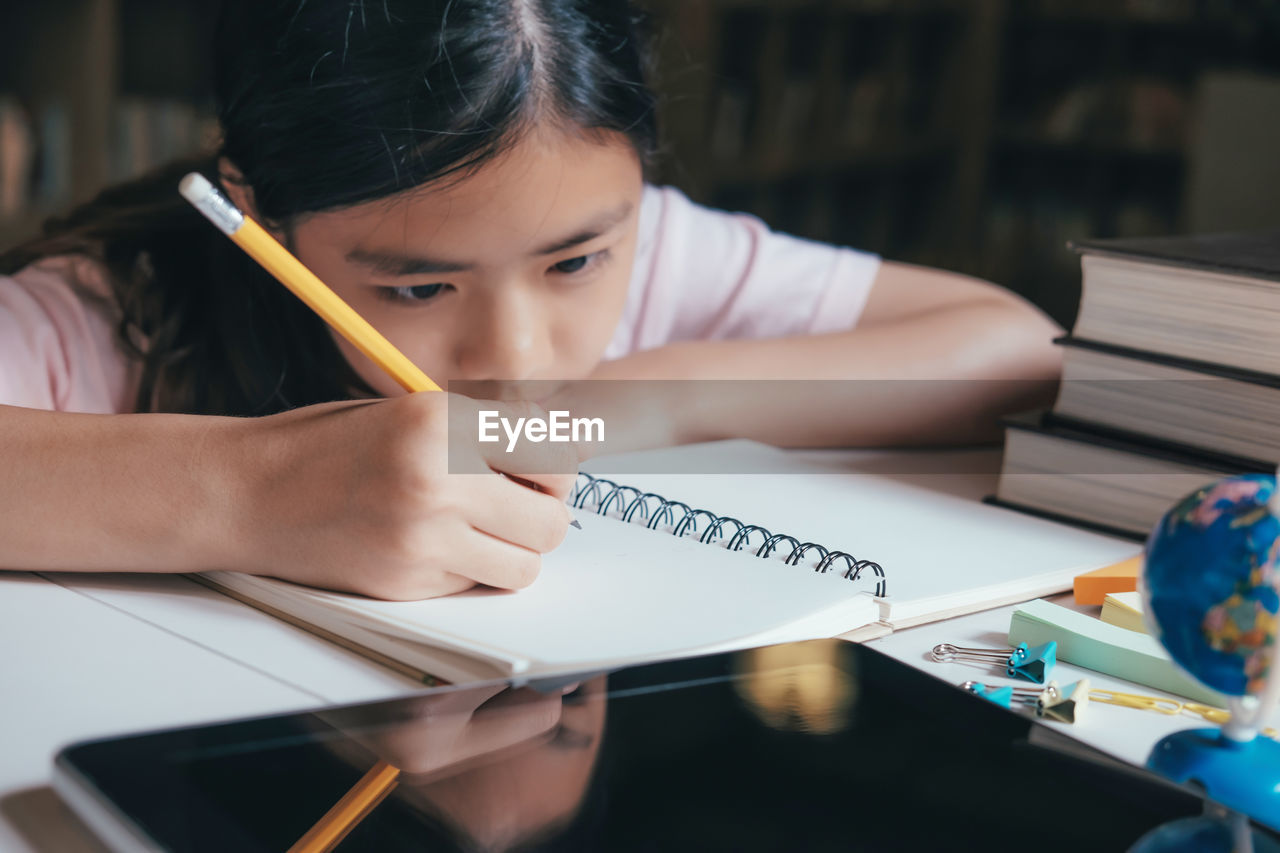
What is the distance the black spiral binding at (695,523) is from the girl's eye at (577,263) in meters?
0.19

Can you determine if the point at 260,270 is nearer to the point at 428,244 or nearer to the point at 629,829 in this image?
the point at 428,244

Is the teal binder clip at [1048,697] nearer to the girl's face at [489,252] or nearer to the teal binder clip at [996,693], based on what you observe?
the teal binder clip at [996,693]

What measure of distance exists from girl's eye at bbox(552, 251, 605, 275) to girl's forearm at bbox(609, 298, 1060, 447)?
11cm

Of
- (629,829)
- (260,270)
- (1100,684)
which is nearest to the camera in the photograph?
(629,829)

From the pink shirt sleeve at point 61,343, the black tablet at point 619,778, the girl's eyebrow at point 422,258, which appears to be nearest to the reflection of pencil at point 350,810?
the black tablet at point 619,778

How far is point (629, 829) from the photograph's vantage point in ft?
1.07

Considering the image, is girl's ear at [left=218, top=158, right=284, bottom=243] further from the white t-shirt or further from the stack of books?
the stack of books

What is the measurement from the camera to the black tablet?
0.32 meters

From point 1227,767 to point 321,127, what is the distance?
2.11 feet

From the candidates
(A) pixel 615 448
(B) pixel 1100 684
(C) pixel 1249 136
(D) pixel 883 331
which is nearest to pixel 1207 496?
(B) pixel 1100 684

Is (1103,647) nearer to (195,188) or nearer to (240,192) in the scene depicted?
(195,188)

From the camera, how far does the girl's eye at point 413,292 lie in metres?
0.80

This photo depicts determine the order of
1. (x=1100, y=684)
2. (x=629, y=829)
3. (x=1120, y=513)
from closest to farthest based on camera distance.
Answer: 1. (x=629, y=829)
2. (x=1100, y=684)
3. (x=1120, y=513)

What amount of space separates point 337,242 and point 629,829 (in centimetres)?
56
